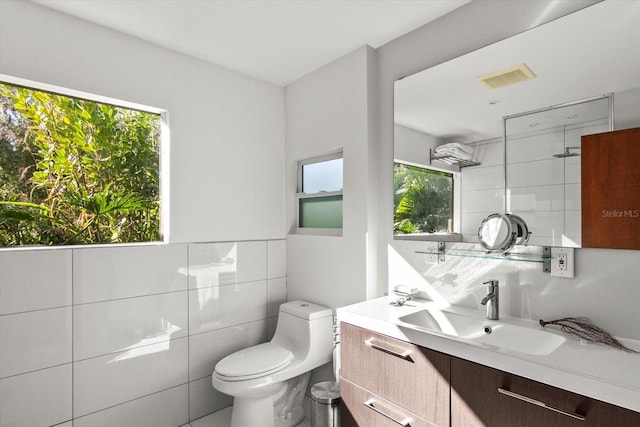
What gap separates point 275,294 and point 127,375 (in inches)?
43.7

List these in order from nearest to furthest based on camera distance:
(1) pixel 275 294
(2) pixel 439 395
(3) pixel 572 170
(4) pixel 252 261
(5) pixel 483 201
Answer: (2) pixel 439 395 → (3) pixel 572 170 → (5) pixel 483 201 → (4) pixel 252 261 → (1) pixel 275 294

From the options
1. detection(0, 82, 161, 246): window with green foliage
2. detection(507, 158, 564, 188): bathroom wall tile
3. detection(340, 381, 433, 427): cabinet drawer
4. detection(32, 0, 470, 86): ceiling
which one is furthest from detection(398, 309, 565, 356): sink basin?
detection(0, 82, 161, 246): window with green foliage

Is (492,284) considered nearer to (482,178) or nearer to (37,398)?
(482,178)

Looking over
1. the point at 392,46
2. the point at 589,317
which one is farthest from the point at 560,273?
the point at 392,46

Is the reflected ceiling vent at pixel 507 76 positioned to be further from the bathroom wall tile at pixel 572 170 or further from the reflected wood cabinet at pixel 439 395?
the reflected wood cabinet at pixel 439 395

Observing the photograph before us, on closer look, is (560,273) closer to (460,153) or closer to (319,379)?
(460,153)

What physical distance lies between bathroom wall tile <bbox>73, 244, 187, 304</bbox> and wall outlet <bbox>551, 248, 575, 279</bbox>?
2.08 metres

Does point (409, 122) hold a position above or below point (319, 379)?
above

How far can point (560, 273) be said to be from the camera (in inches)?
58.5

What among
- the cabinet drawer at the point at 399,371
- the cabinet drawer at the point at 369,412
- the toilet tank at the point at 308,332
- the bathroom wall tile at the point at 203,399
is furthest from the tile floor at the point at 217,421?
the cabinet drawer at the point at 399,371

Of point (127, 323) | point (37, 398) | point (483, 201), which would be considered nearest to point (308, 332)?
point (127, 323)

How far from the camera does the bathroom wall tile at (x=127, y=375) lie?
1.93m

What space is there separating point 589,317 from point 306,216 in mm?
1902

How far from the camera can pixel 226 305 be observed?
2.50 metres
